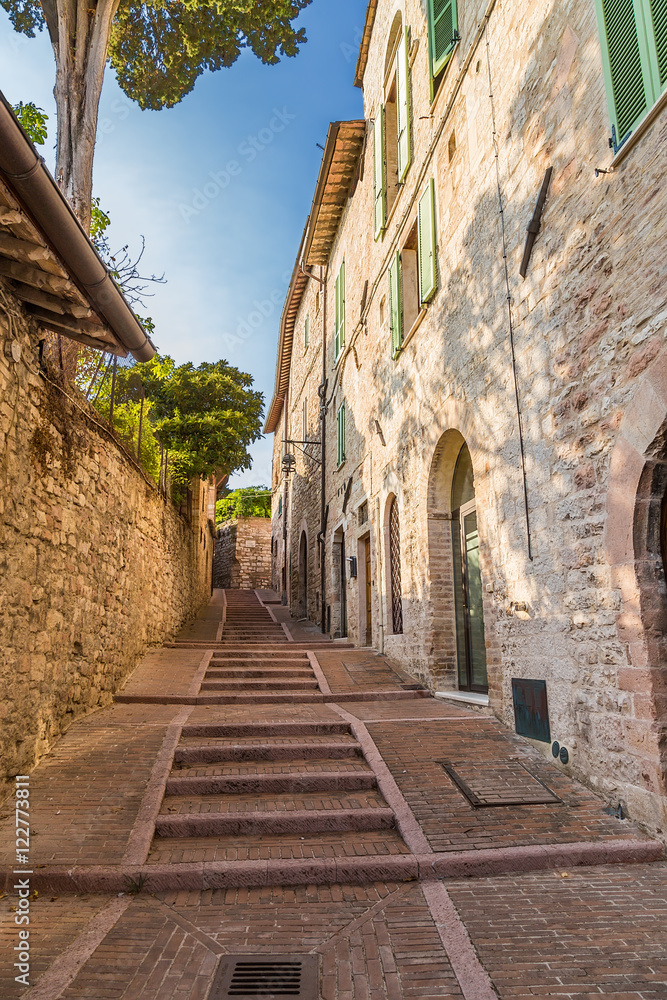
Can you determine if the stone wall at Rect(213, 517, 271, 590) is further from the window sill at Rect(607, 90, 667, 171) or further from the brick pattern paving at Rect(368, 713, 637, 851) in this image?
the window sill at Rect(607, 90, 667, 171)

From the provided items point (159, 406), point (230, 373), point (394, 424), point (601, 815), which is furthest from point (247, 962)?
point (230, 373)

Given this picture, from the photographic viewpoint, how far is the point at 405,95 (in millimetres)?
9258

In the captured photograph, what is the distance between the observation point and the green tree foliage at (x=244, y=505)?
35.7 metres

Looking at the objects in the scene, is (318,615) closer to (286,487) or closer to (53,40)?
(286,487)

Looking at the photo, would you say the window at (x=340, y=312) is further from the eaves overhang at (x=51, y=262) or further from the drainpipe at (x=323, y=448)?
the eaves overhang at (x=51, y=262)

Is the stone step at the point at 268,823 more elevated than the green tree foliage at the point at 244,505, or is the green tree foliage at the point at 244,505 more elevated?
the green tree foliage at the point at 244,505

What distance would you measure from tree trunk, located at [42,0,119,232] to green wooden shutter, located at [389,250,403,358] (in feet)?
13.6

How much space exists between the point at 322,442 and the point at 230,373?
2.63 meters

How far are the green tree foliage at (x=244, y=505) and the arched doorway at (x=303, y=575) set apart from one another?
688 inches

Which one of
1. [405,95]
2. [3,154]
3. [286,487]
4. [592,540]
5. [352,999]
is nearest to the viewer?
[352,999]

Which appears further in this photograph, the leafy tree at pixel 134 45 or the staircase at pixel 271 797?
the leafy tree at pixel 134 45

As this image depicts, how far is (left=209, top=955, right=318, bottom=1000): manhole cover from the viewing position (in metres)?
2.45

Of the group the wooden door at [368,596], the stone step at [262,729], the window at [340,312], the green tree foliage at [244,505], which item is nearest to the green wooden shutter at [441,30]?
the window at [340,312]

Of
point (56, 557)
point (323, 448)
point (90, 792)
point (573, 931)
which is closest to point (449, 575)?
point (56, 557)
